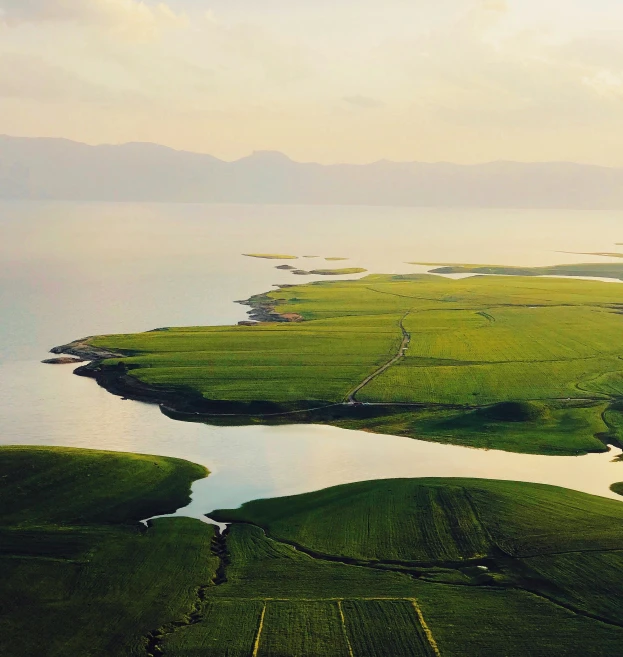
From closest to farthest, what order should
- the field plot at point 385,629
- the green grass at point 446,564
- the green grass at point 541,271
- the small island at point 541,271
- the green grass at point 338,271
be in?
1. the field plot at point 385,629
2. the green grass at point 446,564
3. the green grass at point 338,271
4. the small island at point 541,271
5. the green grass at point 541,271

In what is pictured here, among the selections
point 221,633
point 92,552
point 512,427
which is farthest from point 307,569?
point 512,427

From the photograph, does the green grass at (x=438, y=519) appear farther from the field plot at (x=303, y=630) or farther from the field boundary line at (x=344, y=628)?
the field plot at (x=303, y=630)

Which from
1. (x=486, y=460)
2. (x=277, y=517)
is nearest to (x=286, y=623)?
(x=277, y=517)

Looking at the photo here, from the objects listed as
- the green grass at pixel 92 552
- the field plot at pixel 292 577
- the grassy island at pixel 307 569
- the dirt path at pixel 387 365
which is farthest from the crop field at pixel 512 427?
the field plot at pixel 292 577

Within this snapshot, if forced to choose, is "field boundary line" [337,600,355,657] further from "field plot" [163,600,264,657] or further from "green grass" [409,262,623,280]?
"green grass" [409,262,623,280]

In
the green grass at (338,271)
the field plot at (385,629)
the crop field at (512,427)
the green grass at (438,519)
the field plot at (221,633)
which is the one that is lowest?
the field plot at (221,633)

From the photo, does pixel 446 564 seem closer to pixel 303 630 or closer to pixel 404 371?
pixel 303 630

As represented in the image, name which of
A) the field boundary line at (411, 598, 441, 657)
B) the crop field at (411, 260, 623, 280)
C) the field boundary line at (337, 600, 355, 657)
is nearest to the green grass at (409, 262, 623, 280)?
the crop field at (411, 260, 623, 280)
